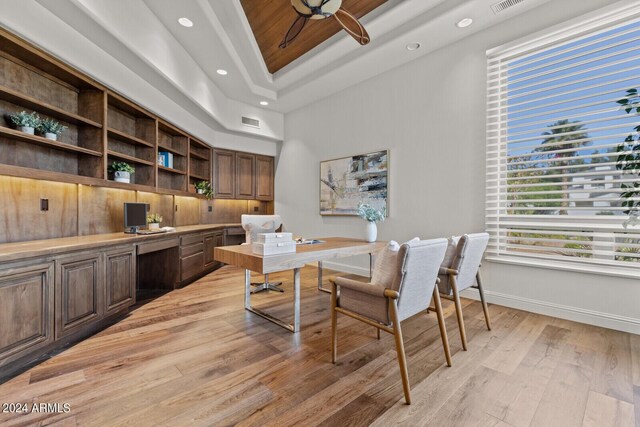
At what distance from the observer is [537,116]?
10.4 ft

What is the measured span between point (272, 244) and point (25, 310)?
180 centimetres

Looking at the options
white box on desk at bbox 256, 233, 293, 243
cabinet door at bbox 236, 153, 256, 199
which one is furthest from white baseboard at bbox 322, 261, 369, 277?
white box on desk at bbox 256, 233, 293, 243

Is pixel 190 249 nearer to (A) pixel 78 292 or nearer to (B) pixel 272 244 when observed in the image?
(A) pixel 78 292

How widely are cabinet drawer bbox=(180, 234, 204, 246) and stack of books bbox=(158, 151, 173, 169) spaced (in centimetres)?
124

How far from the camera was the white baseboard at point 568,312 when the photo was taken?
2.65 m

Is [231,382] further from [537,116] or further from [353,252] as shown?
[537,116]

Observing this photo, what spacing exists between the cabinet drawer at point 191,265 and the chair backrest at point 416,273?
3.38 metres

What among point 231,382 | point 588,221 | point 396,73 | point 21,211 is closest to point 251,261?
point 231,382

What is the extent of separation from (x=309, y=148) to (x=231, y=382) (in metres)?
4.78

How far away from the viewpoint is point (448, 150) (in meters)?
3.80

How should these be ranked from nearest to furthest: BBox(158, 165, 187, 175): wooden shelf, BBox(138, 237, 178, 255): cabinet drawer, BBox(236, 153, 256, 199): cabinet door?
BBox(138, 237, 178, 255): cabinet drawer → BBox(158, 165, 187, 175): wooden shelf → BBox(236, 153, 256, 199): cabinet door

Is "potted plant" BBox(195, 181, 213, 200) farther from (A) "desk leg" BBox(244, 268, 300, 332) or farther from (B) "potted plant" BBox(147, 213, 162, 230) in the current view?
(A) "desk leg" BBox(244, 268, 300, 332)

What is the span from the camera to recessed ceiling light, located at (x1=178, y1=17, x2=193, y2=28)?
3282 millimetres

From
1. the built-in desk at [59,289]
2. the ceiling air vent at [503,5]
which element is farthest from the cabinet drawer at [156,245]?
the ceiling air vent at [503,5]
